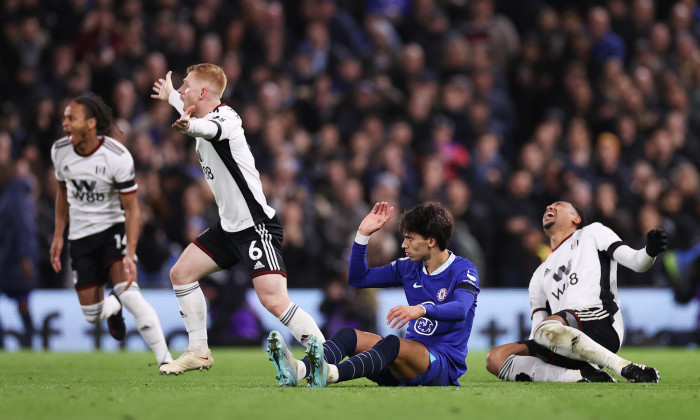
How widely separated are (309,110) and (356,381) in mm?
8431

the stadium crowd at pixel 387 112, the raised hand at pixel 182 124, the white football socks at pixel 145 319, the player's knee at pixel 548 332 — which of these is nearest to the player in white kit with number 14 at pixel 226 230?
the raised hand at pixel 182 124

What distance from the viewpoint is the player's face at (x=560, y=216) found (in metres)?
8.01

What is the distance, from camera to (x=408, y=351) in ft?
20.4

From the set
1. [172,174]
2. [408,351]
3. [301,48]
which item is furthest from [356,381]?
[301,48]

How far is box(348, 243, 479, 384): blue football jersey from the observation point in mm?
6441

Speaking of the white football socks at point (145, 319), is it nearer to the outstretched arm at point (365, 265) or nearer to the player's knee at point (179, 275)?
the player's knee at point (179, 275)

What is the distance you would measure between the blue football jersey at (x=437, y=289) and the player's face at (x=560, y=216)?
1.65 m

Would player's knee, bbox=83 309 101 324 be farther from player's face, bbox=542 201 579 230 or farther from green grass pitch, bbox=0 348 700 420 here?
player's face, bbox=542 201 579 230

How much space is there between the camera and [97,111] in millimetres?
8242

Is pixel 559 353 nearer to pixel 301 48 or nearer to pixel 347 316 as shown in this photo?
pixel 347 316

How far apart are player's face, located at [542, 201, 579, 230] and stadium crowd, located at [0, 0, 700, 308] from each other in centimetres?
489

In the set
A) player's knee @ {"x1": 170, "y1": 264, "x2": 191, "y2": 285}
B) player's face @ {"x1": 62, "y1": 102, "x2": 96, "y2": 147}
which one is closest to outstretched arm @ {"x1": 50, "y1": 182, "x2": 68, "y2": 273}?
player's face @ {"x1": 62, "y1": 102, "x2": 96, "y2": 147}

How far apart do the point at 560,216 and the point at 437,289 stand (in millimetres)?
1894

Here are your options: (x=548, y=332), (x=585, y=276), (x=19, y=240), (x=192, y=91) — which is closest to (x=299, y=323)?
(x=548, y=332)
